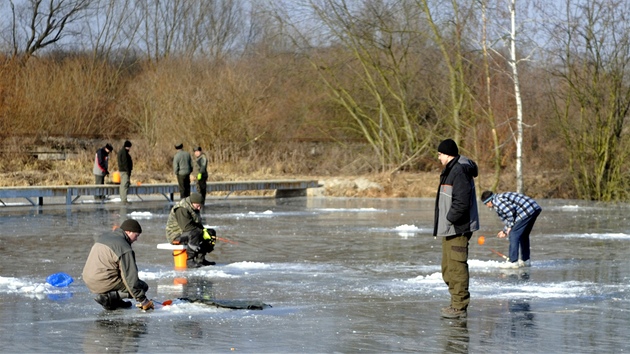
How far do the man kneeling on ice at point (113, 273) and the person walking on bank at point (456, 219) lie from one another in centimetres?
291

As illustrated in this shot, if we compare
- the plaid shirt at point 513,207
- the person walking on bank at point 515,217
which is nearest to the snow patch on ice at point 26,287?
the person walking on bank at point 515,217

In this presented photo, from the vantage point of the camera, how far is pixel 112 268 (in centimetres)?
959

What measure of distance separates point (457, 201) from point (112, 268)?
3.37 meters

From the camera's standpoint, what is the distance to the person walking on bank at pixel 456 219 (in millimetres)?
9578

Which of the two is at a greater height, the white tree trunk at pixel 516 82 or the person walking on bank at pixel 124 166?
the white tree trunk at pixel 516 82

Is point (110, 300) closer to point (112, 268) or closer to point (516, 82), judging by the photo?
point (112, 268)

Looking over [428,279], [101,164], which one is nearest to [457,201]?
[428,279]

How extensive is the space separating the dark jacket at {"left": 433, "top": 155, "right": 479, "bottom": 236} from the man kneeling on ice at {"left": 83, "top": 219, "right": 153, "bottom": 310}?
2.91 m

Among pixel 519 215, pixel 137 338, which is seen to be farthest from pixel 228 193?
pixel 137 338

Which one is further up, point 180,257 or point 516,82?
point 516,82

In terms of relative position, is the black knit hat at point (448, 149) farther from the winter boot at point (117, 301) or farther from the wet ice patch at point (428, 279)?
the winter boot at point (117, 301)

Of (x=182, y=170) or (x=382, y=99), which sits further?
(x=382, y=99)

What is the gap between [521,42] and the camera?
31844mm

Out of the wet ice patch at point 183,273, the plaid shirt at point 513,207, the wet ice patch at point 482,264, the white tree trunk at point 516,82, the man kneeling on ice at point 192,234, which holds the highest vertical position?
the white tree trunk at point 516,82
